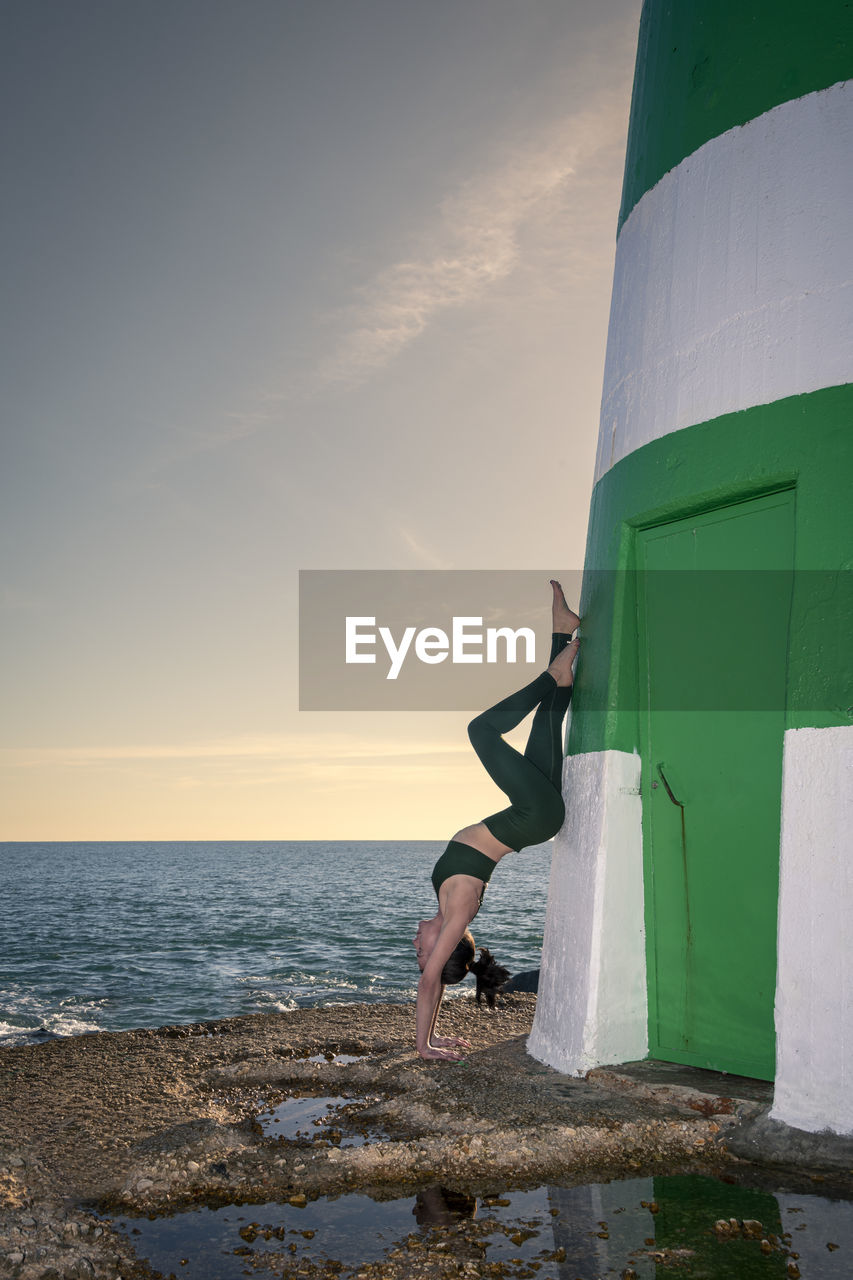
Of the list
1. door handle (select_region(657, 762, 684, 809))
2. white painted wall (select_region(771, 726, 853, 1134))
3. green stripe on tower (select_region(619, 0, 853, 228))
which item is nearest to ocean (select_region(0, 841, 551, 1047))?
door handle (select_region(657, 762, 684, 809))

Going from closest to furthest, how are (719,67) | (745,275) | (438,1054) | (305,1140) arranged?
(305,1140)
(745,275)
(719,67)
(438,1054)

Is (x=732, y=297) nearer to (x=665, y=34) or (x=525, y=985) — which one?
(x=665, y=34)

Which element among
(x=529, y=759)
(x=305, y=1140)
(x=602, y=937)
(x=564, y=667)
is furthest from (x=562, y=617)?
(x=305, y=1140)

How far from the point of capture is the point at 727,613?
4832 millimetres

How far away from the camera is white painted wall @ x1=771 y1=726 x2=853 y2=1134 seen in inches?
153

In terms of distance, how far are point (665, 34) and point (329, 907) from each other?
102ft

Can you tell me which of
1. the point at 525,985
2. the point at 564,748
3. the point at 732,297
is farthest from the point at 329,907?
the point at 732,297

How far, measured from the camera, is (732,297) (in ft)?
16.0

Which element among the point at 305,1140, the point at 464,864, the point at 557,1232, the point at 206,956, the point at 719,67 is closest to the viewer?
the point at 557,1232

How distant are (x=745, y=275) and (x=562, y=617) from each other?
2.28 metres

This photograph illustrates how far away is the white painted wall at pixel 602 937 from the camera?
5023 millimetres

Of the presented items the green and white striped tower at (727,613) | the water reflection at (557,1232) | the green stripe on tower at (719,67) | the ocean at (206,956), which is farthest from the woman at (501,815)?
the ocean at (206,956)

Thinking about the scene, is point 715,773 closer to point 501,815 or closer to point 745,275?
point 501,815

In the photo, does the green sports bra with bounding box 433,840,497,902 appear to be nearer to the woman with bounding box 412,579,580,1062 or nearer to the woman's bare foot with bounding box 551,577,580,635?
the woman with bounding box 412,579,580,1062
